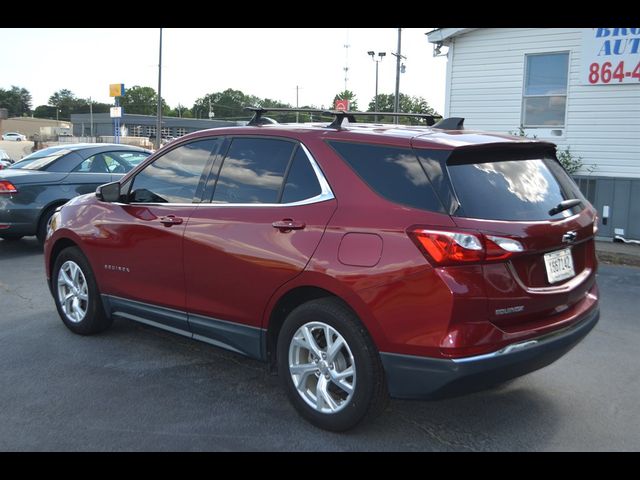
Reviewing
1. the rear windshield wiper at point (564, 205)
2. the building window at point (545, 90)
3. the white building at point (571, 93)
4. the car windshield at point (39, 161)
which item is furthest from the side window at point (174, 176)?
the building window at point (545, 90)

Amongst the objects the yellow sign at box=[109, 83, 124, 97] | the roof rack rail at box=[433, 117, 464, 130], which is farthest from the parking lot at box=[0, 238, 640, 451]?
the yellow sign at box=[109, 83, 124, 97]

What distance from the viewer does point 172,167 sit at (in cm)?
477

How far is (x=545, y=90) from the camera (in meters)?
12.2

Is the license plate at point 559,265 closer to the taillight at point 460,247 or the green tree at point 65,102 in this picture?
the taillight at point 460,247

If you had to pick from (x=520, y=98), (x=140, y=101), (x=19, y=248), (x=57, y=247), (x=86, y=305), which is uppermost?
(x=140, y=101)

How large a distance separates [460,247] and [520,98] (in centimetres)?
1021

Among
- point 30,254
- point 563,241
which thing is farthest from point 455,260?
point 30,254

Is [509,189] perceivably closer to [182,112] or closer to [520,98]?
[520,98]

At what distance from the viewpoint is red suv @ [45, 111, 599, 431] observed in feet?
10.4

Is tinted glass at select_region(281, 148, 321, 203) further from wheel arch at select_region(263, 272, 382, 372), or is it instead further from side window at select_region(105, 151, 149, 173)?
side window at select_region(105, 151, 149, 173)

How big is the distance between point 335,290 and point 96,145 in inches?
315

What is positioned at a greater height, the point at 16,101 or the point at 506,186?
the point at 16,101

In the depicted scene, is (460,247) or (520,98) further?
(520,98)

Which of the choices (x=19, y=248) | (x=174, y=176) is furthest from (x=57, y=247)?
(x=19, y=248)
